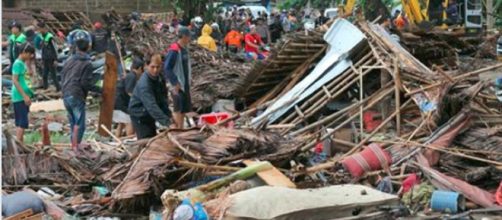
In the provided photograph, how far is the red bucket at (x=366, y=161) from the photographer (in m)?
9.09

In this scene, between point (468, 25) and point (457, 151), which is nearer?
point (457, 151)

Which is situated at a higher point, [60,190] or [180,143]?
[180,143]

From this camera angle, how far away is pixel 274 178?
27.1ft

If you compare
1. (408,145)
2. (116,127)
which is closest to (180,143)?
(408,145)

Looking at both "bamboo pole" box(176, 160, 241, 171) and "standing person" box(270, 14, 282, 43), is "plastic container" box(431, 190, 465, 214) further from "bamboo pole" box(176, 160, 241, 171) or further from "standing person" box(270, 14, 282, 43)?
"standing person" box(270, 14, 282, 43)

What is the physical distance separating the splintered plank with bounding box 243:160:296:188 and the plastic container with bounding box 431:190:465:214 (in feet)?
4.36

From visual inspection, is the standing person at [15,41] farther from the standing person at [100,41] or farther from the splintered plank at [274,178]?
the splintered plank at [274,178]

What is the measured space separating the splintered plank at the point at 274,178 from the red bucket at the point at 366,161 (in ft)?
3.01

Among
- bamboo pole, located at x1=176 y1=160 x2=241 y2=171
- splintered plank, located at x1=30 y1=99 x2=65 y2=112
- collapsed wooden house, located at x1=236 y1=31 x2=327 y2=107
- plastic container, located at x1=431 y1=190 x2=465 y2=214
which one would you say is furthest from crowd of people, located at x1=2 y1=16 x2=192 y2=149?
splintered plank, located at x1=30 y1=99 x2=65 y2=112

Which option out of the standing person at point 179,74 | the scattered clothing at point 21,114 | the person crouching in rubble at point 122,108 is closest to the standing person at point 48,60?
the person crouching in rubble at point 122,108

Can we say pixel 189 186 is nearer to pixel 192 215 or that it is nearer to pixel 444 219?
pixel 192 215

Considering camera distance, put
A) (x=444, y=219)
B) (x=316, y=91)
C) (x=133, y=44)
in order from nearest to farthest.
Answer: (x=444, y=219)
(x=316, y=91)
(x=133, y=44)

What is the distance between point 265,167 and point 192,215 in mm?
1684

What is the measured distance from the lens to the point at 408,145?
9703 mm
